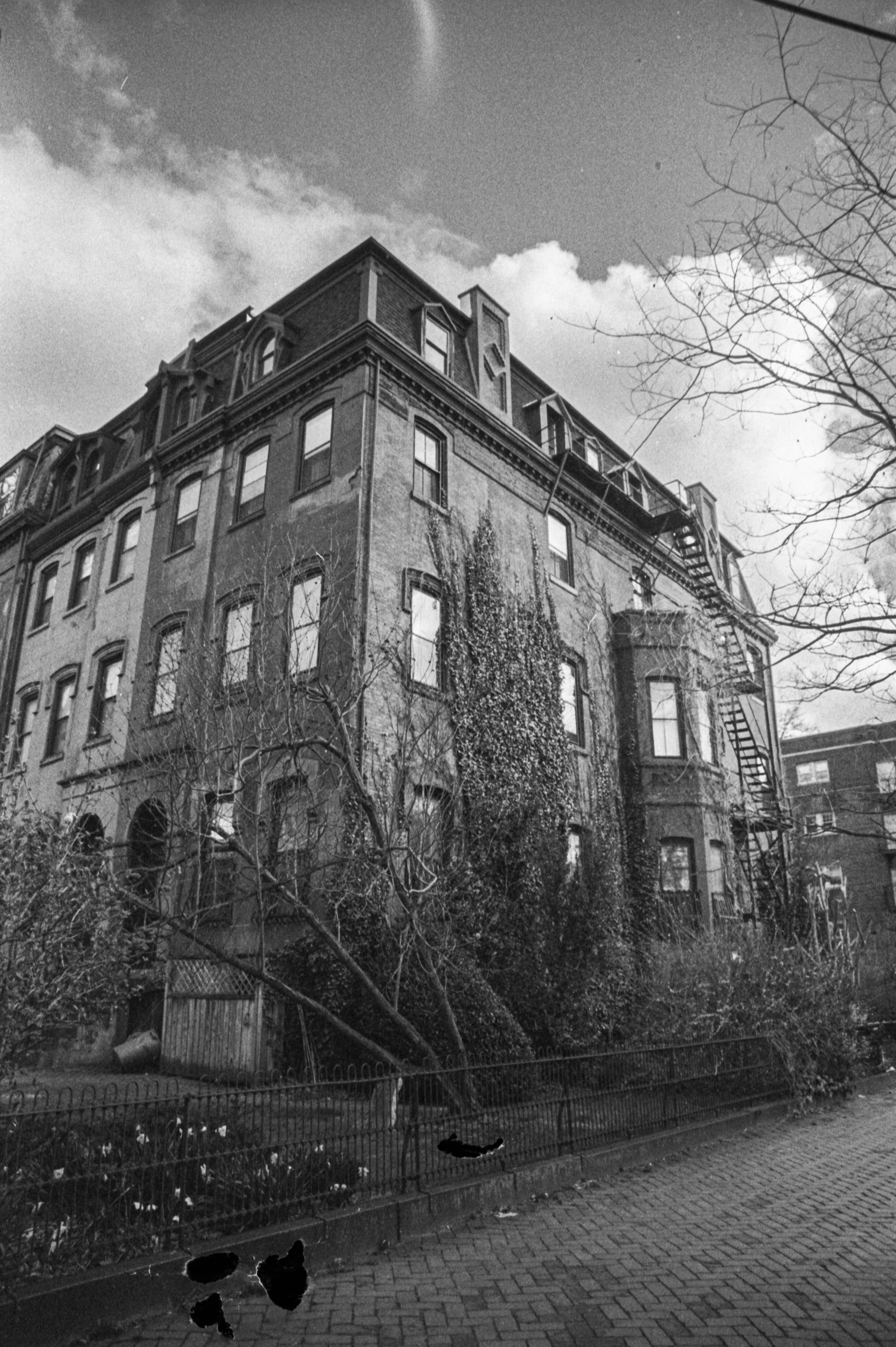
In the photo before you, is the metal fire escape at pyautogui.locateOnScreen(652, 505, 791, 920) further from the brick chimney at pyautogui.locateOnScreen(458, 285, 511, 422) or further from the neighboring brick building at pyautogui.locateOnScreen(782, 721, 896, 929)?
the brick chimney at pyautogui.locateOnScreen(458, 285, 511, 422)

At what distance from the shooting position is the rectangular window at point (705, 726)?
969 inches

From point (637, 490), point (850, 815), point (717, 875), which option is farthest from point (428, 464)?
point (850, 815)

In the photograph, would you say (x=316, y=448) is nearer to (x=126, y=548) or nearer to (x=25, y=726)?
(x=126, y=548)

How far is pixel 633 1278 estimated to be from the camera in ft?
21.0

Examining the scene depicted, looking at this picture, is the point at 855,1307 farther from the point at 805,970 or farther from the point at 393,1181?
the point at 805,970

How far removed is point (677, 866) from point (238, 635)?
11.9m

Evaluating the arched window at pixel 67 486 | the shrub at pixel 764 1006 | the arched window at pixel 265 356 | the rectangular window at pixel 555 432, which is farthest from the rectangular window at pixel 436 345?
the shrub at pixel 764 1006

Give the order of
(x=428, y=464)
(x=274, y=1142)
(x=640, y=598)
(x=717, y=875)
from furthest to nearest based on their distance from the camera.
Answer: (x=640, y=598) < (x=717, y=875) < (x=428, y=464) < (x=274, y=1142)

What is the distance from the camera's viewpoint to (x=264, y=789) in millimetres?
15484

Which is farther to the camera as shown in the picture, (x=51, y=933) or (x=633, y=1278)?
(x=51, y=933)

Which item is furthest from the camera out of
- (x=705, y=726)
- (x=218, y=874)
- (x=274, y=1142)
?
(x=705, y=726)

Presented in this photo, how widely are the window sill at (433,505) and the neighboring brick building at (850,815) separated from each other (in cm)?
1115

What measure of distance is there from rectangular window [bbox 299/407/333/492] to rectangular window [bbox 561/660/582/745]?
A: 7.22m

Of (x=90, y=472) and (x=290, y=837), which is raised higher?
(x=90, y=472)
